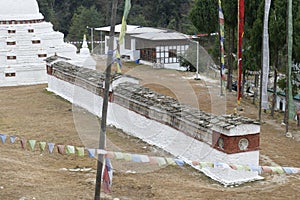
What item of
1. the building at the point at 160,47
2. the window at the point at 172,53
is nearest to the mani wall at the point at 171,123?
the building at the point at 160,47

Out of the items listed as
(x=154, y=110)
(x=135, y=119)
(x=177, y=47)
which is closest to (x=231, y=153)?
(x=154, y=110)

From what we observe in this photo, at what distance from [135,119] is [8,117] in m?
6.26

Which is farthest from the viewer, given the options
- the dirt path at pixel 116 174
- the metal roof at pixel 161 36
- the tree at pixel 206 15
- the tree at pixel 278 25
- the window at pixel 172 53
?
the window at pixel 172 53

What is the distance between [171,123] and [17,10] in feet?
68.8

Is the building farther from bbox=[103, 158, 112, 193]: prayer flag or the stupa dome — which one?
bbox=[103, 158, 112, 193]: prayer flag

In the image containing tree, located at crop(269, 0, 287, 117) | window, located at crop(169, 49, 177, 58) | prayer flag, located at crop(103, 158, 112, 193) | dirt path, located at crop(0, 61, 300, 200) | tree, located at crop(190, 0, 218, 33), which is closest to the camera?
prayer flag, located at crop(103, 158, 112, 193)

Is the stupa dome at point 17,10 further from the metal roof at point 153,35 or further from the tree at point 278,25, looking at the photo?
the tree at point 278,25

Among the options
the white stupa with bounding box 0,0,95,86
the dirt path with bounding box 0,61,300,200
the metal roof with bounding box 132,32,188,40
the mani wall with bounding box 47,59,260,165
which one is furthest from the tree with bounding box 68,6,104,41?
the dirt path with bounding box 0,61,300,200

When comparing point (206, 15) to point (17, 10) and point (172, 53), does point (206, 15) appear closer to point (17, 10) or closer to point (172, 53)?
point (17, 10)

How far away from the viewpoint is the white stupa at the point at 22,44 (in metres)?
29.8

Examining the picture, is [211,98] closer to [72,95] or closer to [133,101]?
[72,95]

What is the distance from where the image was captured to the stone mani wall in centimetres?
1114

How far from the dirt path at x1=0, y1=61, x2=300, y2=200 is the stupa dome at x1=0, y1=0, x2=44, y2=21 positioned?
1402 cm

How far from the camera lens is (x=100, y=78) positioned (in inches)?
731
